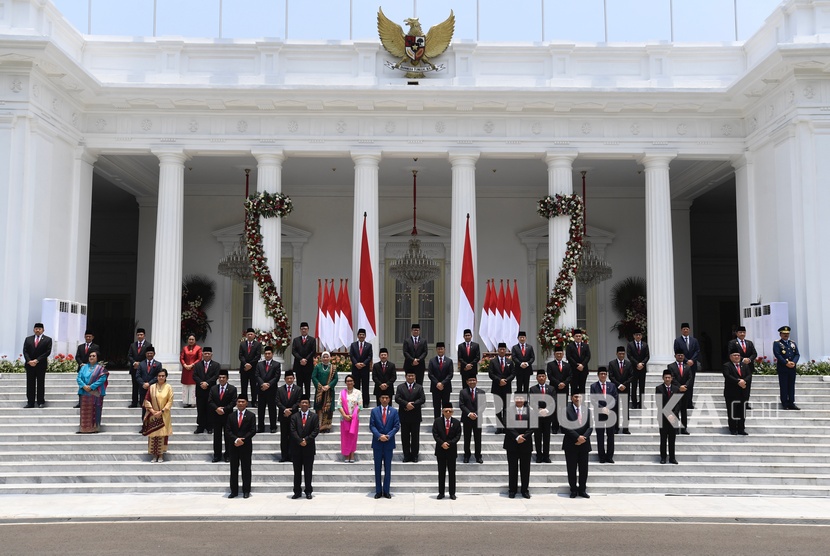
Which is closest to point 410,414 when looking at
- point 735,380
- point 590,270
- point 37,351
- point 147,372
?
point 147,372

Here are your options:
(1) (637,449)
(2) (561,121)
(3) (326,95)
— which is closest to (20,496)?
(1) (637,449)

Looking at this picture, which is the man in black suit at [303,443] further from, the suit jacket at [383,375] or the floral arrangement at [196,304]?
the floral arrangement at [196,304]

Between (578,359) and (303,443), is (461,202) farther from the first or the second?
(303,443)

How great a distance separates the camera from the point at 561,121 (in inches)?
733

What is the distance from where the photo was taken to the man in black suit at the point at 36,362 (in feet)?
45.4

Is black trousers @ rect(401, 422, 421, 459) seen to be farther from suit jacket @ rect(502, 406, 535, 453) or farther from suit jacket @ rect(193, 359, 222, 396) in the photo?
suit jacket @ rect(193, 359, 222, 396)

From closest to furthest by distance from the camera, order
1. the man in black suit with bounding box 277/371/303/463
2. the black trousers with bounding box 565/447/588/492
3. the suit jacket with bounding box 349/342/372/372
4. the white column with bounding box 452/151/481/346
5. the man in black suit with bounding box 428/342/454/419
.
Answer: the black trousers with bounding box 565/447/588/492 < the man in black suit with bounding box 277/371/303/463 < the man in black suit with bounding box 428/342/454/419 < the suit jacket with bounding box 349/342/372/372 < the white column with bounding box 452/151/481/346

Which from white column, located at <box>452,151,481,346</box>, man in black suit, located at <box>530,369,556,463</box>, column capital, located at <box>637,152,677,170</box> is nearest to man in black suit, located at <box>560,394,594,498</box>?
man in black suit, located at <box>530,369,556,463</box>

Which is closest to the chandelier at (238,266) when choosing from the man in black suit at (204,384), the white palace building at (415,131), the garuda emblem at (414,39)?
the white palace building at (415,131)

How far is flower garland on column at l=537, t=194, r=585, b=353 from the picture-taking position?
17.9 meters

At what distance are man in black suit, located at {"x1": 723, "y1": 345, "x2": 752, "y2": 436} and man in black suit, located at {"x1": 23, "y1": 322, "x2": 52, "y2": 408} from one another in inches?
454

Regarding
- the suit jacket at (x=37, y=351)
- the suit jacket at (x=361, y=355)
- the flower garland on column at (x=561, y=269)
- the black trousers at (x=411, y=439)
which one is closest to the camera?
the black trousers at (x=411, y=439)

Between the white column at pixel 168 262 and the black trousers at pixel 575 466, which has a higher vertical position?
the white column at pixel 168 262

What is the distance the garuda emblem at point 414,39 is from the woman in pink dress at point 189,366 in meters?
8.22
